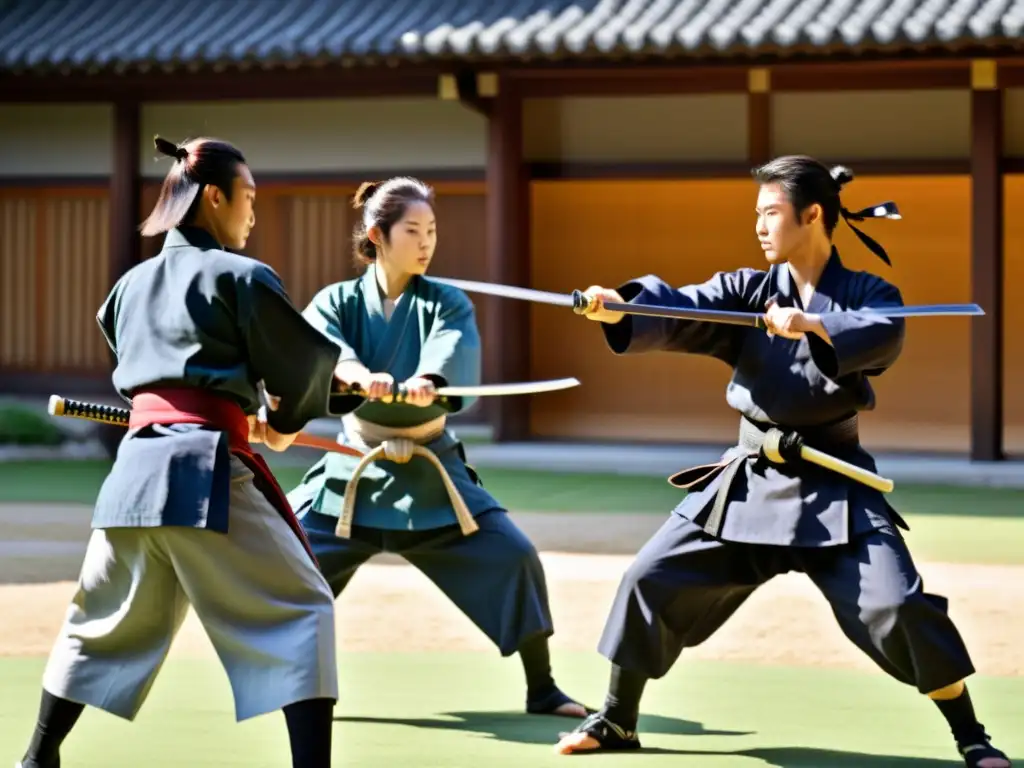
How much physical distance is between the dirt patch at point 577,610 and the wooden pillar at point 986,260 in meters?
3.77

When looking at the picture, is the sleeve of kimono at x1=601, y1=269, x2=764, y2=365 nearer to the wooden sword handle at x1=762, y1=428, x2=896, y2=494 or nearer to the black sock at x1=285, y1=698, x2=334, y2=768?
the wooden sword handle at x1=762, y1=428, x2=896, y2=494

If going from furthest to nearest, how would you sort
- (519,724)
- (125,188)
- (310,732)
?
(125,188), (519,724), (310,732)

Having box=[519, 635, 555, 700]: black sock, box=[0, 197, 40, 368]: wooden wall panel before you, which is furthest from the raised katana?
box=[0, 197, 40, 368]: wooden wall panel

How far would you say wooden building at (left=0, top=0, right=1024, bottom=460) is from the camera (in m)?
11.9

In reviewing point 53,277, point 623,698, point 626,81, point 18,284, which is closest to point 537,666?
point 623,698

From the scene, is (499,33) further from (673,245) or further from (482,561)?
(482,561)

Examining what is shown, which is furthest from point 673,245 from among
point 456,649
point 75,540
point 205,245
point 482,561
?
point 205,245

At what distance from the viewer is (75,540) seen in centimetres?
887

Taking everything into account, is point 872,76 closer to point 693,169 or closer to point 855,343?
point 693,169

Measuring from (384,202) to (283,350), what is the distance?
141cm

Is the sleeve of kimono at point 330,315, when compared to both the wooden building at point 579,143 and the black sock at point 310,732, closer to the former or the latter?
the black sock at point 310,732

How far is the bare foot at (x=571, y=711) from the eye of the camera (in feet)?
17.1

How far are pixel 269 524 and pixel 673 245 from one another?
9.39 meters

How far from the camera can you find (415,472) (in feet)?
17.5
